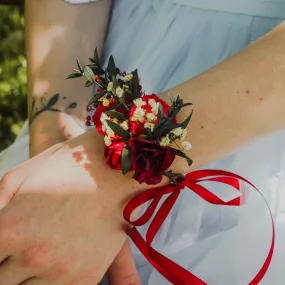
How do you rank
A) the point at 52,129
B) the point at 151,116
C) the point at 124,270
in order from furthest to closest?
the point at 52,129
the point at 124,270
the point at 151,116

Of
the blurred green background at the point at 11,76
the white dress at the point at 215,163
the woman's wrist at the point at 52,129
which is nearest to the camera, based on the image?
the white dress at the point at 215,163

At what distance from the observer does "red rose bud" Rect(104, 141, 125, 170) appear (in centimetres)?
78

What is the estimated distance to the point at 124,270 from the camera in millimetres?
901

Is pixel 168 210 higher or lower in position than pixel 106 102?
lower

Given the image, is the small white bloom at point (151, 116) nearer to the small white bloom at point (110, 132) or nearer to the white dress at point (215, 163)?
the small white bloom at point (110, 132)

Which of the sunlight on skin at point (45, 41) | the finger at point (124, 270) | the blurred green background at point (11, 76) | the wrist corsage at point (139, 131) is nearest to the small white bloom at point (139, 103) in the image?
the wrist corsage at point (139, 131)

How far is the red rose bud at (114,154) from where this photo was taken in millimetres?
775

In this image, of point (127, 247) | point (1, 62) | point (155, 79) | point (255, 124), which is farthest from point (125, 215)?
point (1, 62)

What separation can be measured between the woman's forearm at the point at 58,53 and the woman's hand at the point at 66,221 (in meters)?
0.24

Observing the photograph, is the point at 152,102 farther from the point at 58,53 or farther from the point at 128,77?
the point at 58,53

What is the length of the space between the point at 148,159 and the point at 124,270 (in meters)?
0.22

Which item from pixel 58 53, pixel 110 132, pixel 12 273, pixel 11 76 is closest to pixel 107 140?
pixel 110 132

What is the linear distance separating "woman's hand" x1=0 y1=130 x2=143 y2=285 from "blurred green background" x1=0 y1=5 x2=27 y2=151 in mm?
1201

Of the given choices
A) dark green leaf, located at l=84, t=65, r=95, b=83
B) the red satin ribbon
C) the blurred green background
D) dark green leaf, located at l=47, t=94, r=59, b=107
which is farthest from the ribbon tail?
the blurred green background
